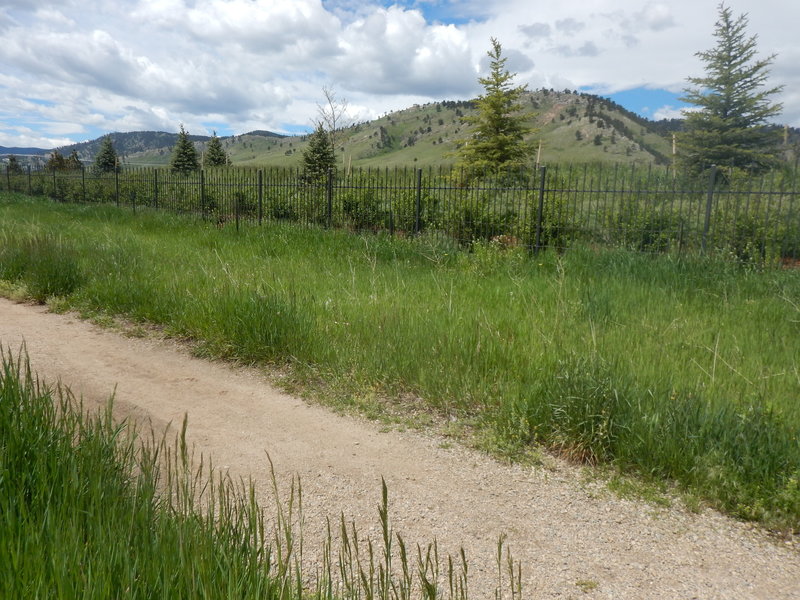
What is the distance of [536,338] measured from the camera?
5.54m

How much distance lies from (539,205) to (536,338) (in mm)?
7404

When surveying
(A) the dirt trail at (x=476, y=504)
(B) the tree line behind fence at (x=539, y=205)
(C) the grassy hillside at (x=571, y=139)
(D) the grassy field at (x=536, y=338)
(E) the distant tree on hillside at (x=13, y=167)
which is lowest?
(A) the dirt trail at (x=476, y=504)

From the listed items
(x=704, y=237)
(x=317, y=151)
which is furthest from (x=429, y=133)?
(x=704, y=237)

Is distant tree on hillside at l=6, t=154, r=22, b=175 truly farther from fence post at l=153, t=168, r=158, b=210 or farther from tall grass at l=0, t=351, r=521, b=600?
tall grass at l=0, t=351, r=521, b=600

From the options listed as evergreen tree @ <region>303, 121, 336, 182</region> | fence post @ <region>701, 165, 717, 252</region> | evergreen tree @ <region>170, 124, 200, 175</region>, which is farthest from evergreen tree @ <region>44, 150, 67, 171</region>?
fence post @ <region>701, 165, 717, 252</region>

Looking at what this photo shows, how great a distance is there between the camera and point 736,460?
3.61 metres

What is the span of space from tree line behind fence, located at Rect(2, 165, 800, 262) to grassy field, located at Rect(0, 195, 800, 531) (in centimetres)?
197

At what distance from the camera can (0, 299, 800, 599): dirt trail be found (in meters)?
2.79

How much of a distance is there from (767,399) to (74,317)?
8.06 metres

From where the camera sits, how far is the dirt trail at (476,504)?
9.16 feet

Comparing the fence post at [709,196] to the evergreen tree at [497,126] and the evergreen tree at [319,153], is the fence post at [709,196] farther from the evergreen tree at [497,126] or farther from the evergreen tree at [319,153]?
the evergreen tree at [319,153]

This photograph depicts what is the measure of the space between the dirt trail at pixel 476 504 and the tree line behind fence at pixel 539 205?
823 centimetres

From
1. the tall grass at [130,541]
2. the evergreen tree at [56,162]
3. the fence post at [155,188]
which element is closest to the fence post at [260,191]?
the fence post at [155,188]

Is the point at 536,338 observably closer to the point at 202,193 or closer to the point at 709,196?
the point at 709,196
